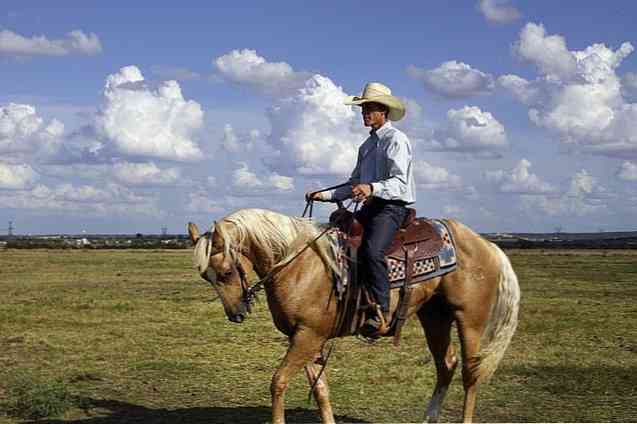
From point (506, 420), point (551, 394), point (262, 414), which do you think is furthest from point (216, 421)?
point (551, 394)

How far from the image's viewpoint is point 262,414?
8.10 m

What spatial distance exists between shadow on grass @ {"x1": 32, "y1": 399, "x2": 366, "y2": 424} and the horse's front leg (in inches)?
70.8

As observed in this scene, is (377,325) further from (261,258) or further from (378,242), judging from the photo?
(261,258)

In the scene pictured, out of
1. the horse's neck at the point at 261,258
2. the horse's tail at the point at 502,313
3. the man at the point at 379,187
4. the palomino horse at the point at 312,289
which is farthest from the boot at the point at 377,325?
the horse's tail at the point at 502,313

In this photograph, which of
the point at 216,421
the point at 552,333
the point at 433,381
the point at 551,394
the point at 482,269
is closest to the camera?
the point at 482,269

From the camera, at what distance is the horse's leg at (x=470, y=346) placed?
6.84 metres

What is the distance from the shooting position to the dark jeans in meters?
6.26

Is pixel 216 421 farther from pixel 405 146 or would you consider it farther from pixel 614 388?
pixel 614 388

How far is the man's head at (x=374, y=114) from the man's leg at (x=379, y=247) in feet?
2.46

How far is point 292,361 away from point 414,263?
145 cm

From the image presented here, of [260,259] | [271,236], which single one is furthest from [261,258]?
[271,236]

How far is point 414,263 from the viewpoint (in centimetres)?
661

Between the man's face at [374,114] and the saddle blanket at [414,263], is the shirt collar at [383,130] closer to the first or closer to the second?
the man's face at [374,114]

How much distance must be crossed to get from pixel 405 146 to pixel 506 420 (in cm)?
344
